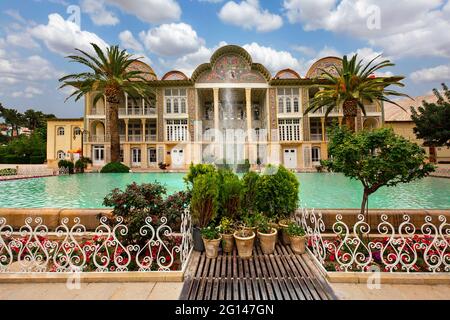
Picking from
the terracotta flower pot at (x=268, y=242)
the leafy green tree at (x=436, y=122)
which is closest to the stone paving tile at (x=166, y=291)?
the terracotta flower pot at (x=268, y=242)

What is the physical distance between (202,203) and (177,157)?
26014 millimetres

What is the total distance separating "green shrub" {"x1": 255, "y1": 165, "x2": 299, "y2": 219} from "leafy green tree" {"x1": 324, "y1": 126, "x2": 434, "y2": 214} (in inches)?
37.2

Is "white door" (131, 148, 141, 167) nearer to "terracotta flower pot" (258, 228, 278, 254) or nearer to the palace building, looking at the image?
the palace building

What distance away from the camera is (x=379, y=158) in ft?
13.9

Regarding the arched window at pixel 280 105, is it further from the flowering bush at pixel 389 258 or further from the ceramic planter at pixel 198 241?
the ceramic planter at pixel 198 241

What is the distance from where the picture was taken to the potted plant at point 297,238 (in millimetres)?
3990

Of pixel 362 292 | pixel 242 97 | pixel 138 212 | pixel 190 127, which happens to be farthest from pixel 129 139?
pixel 362 292

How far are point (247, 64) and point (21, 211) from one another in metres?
28.3

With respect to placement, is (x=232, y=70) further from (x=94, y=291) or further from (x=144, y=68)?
(x=94, y=291)

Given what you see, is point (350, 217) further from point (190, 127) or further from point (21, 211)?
point (190, 127)

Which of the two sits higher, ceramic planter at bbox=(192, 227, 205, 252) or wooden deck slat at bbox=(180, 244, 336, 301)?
ceramic planter at bbox=(192, 227, 205, 252)

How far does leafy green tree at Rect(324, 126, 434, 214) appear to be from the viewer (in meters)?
4.05

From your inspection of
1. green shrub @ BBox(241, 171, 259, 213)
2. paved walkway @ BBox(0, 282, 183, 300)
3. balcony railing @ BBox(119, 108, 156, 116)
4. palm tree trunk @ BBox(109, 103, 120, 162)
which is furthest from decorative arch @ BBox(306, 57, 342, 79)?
paved walkway @ BBox(0, 282, 183, 300)

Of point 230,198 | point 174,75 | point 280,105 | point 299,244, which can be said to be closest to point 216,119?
point 174,75
